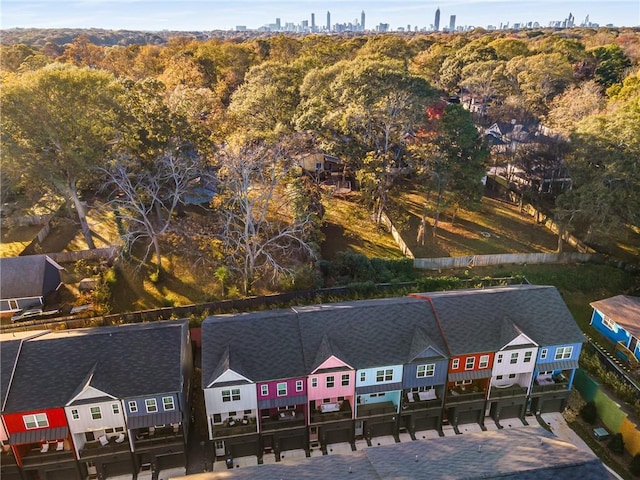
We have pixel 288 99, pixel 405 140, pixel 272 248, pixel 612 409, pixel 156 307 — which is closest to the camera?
pixel 612 409

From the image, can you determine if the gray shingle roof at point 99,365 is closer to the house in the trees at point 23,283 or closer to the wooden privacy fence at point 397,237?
the house in the trees at point 23,283

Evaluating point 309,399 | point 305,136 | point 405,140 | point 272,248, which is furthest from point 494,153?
point 309,399

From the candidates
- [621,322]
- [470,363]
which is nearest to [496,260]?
[621,322]

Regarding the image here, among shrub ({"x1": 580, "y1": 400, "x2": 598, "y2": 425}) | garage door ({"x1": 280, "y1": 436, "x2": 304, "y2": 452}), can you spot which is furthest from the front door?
shrub ({"x1": 580, "y1": 400, "x2": 598, "y2": 425})

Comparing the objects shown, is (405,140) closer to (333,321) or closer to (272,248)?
(272,248)

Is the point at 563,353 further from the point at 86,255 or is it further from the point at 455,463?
the point at 86,255

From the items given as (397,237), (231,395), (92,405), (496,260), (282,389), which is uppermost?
(92,405)

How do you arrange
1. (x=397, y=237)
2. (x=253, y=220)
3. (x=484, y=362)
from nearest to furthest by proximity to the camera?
(x=484, y=362) < (x=253, y=220) < (x=397, y=237)
